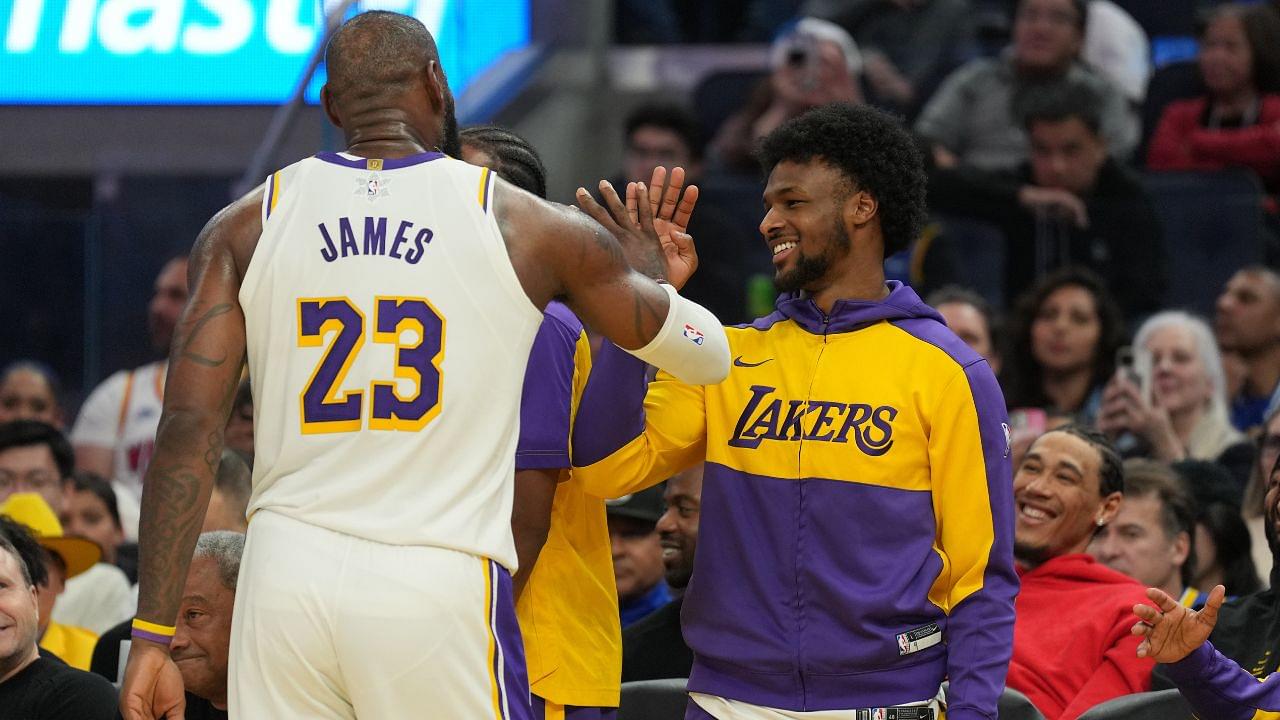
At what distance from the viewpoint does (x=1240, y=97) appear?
29.0ft

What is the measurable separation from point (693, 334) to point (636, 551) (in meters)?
2.51

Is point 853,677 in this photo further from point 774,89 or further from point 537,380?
point 774,89

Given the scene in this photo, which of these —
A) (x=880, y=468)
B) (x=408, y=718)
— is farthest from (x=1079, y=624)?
(x=408, y=718)

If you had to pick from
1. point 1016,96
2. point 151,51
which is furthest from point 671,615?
point 151,51

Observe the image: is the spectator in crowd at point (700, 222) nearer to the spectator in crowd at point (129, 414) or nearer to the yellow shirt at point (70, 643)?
the spectator in crowd at point (129, 414)

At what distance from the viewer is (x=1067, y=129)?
8336 millimetres

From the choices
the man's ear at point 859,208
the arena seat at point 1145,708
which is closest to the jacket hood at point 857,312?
the man's ear at point 859,208

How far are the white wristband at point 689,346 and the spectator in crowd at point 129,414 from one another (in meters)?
5.06

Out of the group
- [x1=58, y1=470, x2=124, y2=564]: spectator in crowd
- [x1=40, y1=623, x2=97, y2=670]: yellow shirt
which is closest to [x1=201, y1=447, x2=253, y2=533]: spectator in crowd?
[x1=40, y1=623, x2=97, y2=670]: yellow shirt

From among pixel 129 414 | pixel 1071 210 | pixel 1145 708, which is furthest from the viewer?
pixel 129 414

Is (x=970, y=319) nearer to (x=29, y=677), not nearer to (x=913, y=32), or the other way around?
(x=913, y=32)

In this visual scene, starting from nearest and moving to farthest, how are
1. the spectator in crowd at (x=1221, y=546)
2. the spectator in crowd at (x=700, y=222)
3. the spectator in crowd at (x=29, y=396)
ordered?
the spectator in crowd at (x=1221, y=546)
the spectator in crowd at (x=700, y=222)
the spectator in crowd at (x=29, y=396)

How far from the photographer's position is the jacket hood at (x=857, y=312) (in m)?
3.92

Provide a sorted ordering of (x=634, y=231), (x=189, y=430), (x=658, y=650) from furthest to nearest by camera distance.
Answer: (x=658, y=650) < (x=634, y=231) < (x=189, y=430)
